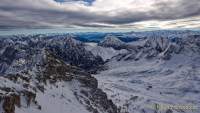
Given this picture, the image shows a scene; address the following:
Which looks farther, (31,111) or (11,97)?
(31,111)

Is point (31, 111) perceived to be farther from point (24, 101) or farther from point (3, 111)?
point (3, 111)

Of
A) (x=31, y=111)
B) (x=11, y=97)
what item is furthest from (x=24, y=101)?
(x=11, y=97)

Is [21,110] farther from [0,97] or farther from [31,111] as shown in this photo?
[0,97]

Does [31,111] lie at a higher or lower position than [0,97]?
lower

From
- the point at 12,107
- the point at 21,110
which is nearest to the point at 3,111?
the point at 12,107

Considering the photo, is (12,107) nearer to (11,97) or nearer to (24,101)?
(11,97)

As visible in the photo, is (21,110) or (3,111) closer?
(3,111)

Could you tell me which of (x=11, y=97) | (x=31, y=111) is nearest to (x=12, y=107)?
(x=11, y=97)
